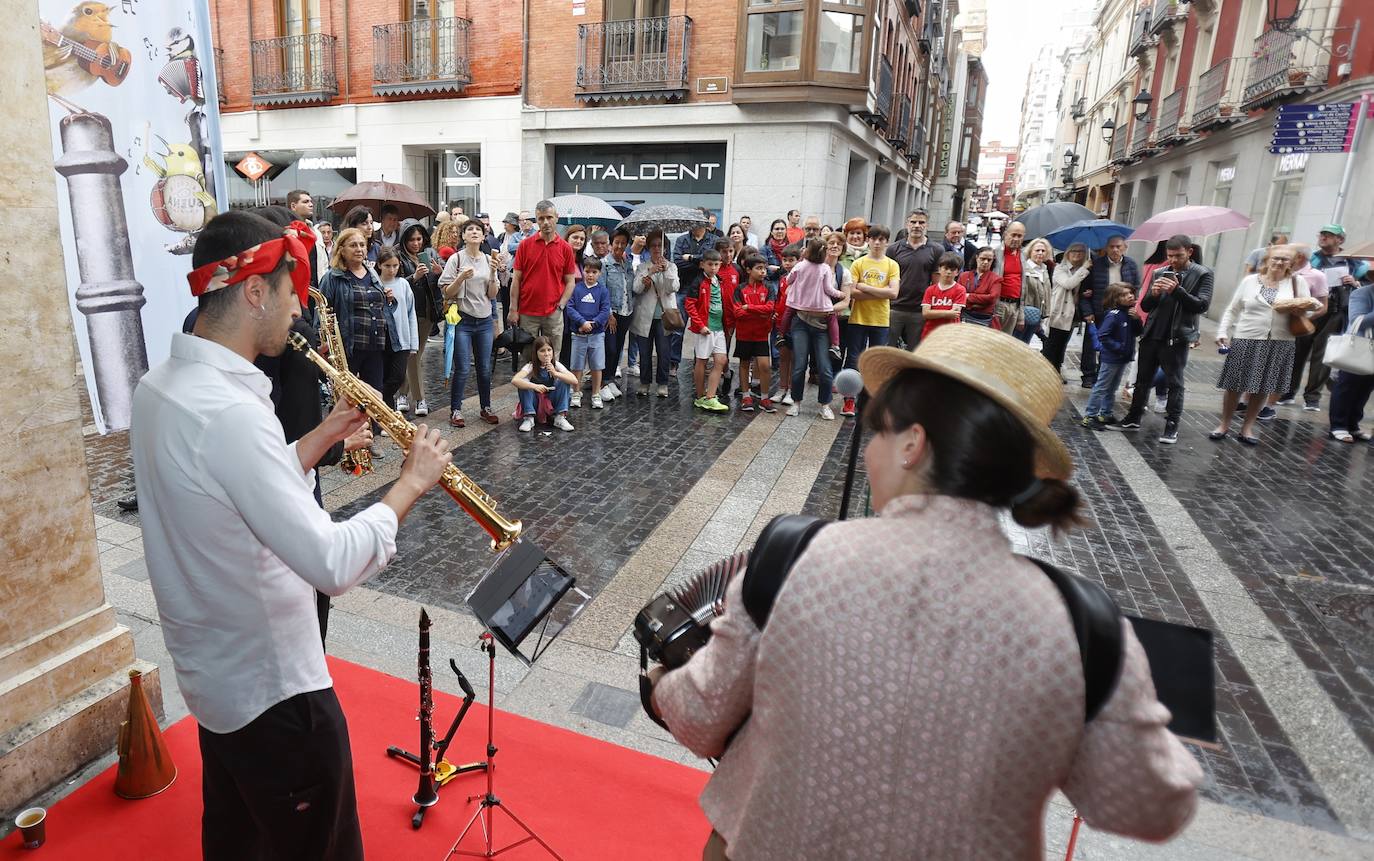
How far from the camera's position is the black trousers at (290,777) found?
1.87 m

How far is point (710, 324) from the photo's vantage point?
352 inches

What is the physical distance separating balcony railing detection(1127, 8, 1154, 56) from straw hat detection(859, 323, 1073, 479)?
32.5 meters

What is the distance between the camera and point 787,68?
52.4 feet

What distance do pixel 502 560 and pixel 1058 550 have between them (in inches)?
179

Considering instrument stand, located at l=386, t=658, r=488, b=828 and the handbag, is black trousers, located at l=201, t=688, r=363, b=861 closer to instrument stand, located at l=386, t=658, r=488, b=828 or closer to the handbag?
instrument stand, located at l=386, t=658, r=488, b=828

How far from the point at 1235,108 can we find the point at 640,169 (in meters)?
14.3

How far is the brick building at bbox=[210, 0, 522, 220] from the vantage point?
18.2 m

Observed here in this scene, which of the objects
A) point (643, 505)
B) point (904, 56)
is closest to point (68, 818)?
point (643, 505)

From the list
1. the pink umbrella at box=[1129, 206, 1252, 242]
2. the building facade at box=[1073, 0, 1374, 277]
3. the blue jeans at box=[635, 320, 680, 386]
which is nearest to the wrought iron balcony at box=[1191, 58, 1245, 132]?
the building facade at box=[1073, 0, 1374, 277]

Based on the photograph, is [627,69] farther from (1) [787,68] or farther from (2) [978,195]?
(2) [978,195]

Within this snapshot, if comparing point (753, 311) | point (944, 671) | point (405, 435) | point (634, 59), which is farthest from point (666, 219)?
point (944, 671)

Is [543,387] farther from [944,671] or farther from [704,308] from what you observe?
[944,671]

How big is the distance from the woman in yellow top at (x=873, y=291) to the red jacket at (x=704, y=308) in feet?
4.61

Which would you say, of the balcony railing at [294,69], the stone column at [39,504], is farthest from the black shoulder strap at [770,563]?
the balcony railing at [294,69]
